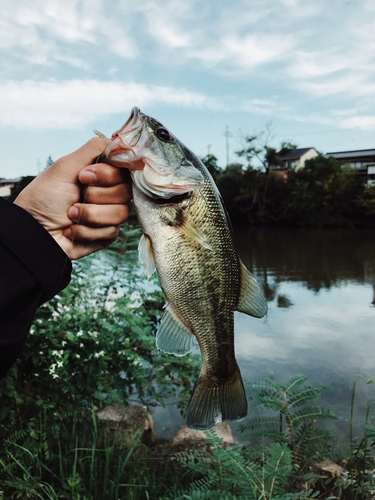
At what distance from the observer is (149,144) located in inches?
60.9

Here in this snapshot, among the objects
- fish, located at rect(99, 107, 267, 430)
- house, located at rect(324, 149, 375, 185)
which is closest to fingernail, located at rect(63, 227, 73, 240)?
fish, located at rect(99, 107, 267, 430)

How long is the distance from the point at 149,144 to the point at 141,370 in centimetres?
255

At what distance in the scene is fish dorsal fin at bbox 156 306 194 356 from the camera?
5.11 feet

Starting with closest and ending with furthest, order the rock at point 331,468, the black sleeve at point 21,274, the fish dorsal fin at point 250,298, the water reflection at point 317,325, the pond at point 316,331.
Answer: the black sleeve at point 21,274
the fish dorsal fin at point 250,298
the rock at point 331,468
the pond at point 316,331
the water reflection at point 317,325

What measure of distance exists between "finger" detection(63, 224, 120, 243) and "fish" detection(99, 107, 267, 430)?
371 mm

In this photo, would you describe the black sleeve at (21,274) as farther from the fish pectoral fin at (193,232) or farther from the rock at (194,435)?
the rock at (194,435)

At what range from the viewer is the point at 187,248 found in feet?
5.04

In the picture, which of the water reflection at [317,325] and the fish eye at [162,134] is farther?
the water reflection at [317,325]

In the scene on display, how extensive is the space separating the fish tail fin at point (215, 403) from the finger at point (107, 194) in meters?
0.85

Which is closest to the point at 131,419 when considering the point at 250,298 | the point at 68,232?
the point at 68,232

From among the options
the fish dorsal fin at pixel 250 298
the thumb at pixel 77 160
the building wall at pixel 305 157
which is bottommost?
the fish dorsal fin at pixel 250 298

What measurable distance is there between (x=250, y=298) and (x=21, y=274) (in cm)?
88

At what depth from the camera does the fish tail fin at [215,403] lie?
1.54 metres

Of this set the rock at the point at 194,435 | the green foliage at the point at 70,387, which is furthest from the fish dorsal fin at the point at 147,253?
the rock at the point at 194,435
